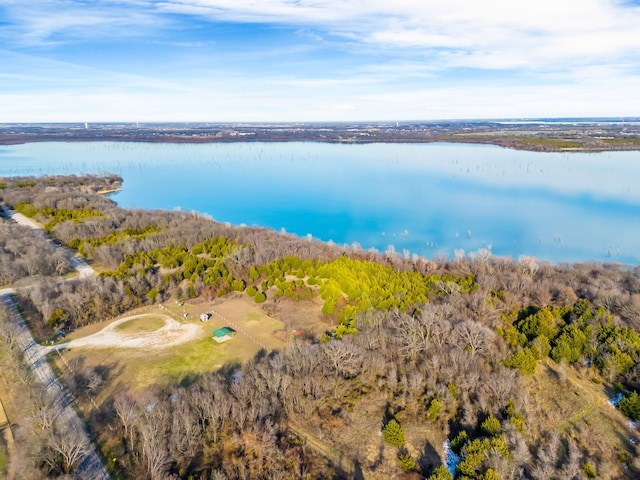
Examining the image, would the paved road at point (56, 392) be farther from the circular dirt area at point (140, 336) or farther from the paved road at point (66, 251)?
the paved road at point (66, 251)

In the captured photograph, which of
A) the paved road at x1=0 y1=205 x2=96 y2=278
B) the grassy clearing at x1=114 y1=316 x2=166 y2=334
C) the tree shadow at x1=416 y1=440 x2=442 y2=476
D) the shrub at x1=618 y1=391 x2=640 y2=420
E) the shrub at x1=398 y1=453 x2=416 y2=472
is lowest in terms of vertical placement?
the tree shadow at x1=416 y1=440 x2=442 y2=476

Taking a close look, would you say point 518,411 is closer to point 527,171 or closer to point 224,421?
point 224,421

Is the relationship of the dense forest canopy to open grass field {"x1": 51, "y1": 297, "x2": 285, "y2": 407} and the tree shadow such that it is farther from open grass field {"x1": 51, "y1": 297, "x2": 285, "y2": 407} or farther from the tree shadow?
open grass field {"x1": 51, "y1": 297, "x2": 285, "y2": 407}

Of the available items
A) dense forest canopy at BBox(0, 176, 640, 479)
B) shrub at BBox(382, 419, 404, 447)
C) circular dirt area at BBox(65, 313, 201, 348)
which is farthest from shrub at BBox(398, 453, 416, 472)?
circular dirt area at BBox(65, 313, 201, 348)

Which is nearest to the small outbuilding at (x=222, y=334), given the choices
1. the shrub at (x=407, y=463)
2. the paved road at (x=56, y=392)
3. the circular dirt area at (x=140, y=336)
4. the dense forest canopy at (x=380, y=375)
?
the circular dirt area at (x=140, y=336)

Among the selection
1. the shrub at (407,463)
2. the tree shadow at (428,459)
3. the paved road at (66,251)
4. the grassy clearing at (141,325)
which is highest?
the paved road at (66,251)

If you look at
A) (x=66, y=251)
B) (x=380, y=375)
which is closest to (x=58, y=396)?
(x=380, y=375)

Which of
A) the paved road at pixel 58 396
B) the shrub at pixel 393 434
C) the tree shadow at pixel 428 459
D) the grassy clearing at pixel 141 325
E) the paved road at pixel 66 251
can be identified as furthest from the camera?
the paved road at pixel 66 251

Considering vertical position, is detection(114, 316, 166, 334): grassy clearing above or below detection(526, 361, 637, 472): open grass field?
above
